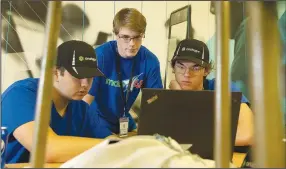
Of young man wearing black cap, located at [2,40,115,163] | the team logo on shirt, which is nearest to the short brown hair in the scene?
the team logo on shirt

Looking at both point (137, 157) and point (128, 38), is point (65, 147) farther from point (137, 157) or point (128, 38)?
point (128, 38)

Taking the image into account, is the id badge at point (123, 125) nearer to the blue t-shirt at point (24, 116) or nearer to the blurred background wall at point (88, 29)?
the blue t-shirt at point (24, 116)

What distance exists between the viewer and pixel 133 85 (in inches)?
90.7

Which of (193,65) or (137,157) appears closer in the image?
(137,157)

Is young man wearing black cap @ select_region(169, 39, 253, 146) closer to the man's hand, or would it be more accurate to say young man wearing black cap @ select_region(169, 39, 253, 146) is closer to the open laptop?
the man's hand

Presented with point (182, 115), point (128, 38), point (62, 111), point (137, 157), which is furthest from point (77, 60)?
point (137, 157)

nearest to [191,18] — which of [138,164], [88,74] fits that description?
[88,74]

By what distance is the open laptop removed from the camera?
3.37 ft

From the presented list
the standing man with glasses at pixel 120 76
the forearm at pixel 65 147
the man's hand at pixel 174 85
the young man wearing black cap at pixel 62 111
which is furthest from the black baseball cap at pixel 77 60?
the man's hand at pixel 174 85

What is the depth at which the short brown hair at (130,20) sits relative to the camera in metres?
2.18

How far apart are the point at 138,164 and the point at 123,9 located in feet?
6.47

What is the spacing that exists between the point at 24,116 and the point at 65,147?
0.23 m

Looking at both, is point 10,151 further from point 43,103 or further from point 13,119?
point 43,103

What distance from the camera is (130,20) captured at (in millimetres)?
2211
